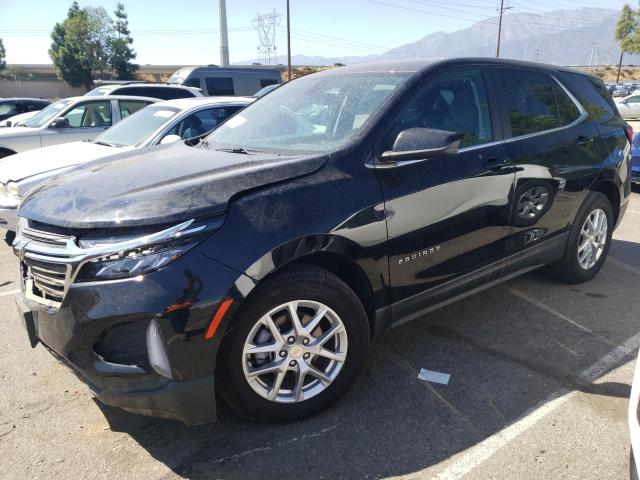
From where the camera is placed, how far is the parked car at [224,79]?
1540 centimetres

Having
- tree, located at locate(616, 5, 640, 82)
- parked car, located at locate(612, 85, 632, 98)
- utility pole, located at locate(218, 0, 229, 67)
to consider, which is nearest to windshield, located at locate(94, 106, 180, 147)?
utility pole, located at locate(218, 0, 229, 67)

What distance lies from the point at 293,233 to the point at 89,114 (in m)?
7.72

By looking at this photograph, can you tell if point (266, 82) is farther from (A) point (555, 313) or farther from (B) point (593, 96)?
(A) point (555, 313)

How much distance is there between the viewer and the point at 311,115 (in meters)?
3.30

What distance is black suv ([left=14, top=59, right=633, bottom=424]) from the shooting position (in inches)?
87.2

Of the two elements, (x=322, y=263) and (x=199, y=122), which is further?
(x=199, y=122)

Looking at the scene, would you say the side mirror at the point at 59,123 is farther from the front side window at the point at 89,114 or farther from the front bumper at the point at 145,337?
the front bumper at the point at 145,337

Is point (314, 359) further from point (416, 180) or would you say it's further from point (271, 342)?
point (416, 180)

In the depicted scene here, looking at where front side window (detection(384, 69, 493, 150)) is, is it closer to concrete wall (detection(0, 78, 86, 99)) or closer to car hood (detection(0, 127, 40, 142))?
car hood (detection(0, 127, 40, 142))

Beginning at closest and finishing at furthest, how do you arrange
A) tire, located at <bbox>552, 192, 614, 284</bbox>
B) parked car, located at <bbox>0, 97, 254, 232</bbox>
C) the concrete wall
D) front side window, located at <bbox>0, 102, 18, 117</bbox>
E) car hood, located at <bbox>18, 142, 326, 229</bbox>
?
car hood, located at <bbox>18, 142, 326, 229</bbox> → tire, located at <bbox>552, 192, 614, 284</bbox> → parked car, located at <bbox>0, 97, 254, 232</bbox> → front side window, located at <bbox>0, 102, 18, 117</bbox> → the concrete wall

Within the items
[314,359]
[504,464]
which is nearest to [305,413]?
[314,359]

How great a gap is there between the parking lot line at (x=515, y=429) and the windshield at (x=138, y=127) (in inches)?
204

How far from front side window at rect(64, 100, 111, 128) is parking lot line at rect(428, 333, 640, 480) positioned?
8.23 metres

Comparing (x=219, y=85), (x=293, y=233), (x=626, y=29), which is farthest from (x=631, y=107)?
(x=626, y=29)
